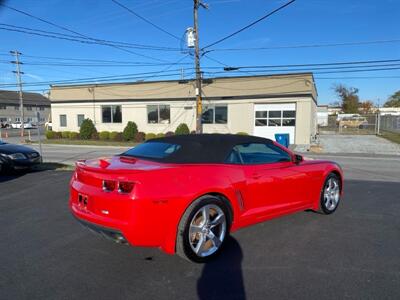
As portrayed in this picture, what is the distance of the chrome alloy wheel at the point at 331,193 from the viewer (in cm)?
564

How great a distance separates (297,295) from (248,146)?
2126 mm

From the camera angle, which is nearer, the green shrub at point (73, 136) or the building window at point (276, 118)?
the building window at point (276, 118)

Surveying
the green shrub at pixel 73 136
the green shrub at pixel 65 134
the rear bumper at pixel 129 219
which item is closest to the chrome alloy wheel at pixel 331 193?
the rear bumper at pixel 129 219

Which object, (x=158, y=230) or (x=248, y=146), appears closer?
(x=158, y=230)

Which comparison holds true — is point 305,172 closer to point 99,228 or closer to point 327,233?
point 327,233

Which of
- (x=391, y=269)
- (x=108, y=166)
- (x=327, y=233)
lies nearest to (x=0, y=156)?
(x=108, y=166)

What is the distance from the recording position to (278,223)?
5160 mm

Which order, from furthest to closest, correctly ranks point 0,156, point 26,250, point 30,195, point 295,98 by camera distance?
1. point 295,98
2. point 0,156
3. point 30,195
4. point 26,250

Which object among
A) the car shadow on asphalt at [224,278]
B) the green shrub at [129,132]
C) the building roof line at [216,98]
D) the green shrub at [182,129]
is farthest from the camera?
the green shrub at [129,132]

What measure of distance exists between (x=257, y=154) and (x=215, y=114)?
865 inches

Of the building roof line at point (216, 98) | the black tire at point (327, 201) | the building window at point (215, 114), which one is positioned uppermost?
the building roof line at point (216, 98)

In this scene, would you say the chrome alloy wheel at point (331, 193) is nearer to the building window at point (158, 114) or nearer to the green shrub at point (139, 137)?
the green shrub at point (139, 137)

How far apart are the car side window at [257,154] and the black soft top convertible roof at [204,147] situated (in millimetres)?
71

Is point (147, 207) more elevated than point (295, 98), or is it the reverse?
point (295, 98)
